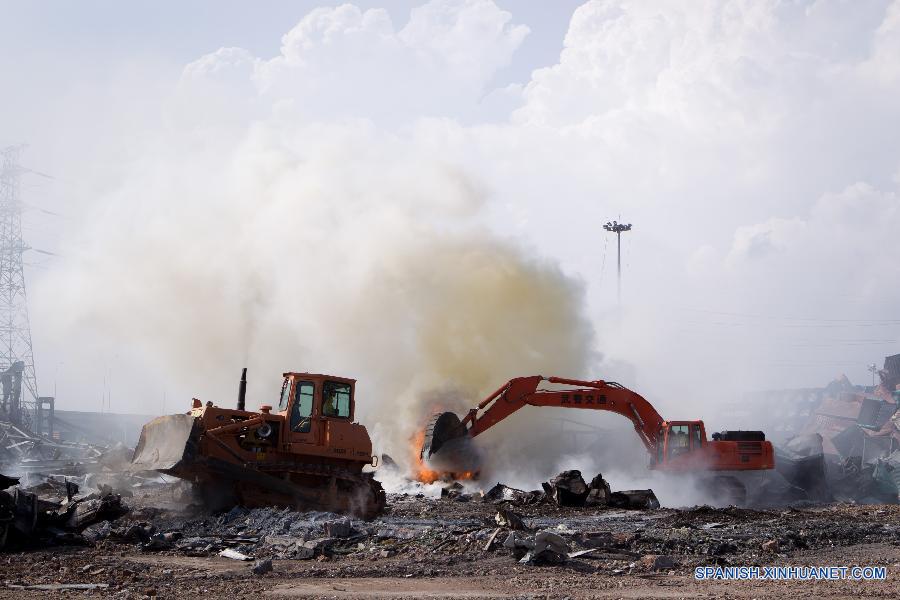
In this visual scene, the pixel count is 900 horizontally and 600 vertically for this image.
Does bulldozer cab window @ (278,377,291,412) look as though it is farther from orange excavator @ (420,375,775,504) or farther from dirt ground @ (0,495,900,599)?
orange excavator @ (420,375,775,504)

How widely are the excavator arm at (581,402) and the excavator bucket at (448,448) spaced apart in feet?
1.92

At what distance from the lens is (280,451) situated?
709 inches

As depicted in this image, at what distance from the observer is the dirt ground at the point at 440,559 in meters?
10.7

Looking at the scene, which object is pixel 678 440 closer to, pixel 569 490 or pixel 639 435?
pixel 639 435

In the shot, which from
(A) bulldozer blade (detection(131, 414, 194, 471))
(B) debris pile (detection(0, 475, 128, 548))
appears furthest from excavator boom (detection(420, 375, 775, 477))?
(B) debris pile (detection(0, 475, 128, 548))

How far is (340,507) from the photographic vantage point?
60.1 feet

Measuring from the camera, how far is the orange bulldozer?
17266 mm

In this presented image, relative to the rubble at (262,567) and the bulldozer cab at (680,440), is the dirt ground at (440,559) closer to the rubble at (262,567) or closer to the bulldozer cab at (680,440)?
the rubble at (262,567)

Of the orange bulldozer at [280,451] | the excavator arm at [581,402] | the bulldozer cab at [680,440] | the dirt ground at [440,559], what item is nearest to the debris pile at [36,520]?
the dirt ground at [440,559]

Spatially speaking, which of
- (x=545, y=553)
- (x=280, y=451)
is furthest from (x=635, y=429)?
(x=545, y=553)

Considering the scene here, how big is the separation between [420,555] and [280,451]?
549 cm

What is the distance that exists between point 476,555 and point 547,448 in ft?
72.6

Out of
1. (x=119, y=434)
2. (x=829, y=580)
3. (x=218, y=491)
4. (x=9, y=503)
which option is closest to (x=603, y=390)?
(x=218, y=491)

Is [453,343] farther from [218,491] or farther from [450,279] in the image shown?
[218,491]
